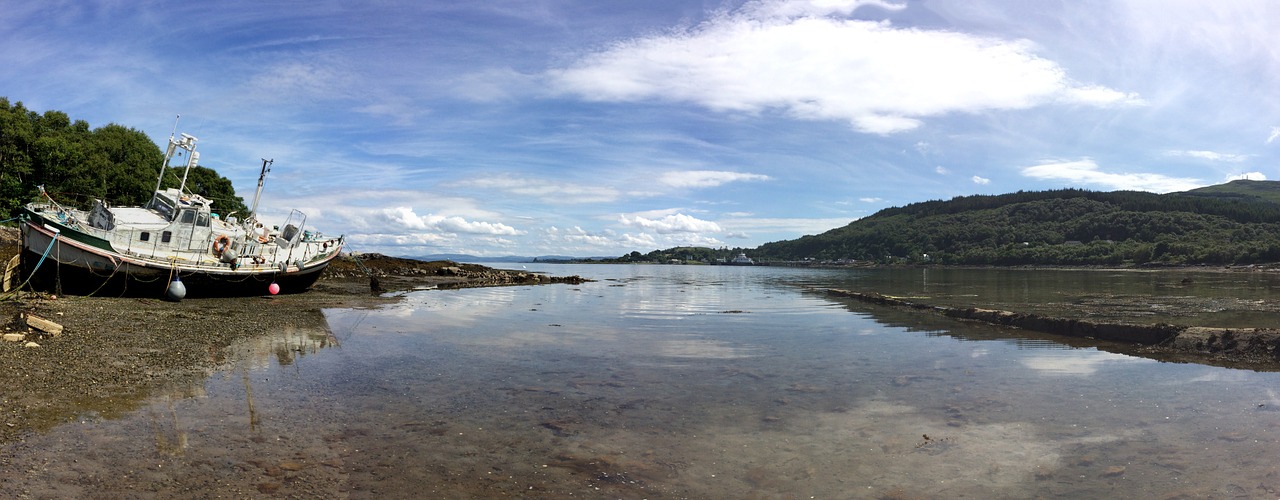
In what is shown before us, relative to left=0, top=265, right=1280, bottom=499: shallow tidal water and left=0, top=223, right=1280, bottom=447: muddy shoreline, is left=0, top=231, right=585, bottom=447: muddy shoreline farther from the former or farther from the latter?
left=0, top=265, right=1280, bottom=499: shallow tidal water

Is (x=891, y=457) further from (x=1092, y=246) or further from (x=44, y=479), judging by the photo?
(x=1092, y=246)

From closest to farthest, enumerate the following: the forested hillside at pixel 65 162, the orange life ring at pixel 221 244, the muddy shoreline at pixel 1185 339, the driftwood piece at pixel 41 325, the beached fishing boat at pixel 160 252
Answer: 1. the driftwood piece at pixel 41 325
2. the muddy shoreline at pixel 1185 339
3. the beached fishing boat at pixel 160 252
4. the orange life ring at pixel 221 244
5. the forested hillside at pixel 65 162

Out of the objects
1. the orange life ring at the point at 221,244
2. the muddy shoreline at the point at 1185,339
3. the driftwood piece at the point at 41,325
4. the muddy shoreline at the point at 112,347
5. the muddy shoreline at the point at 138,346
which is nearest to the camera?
the muddy shoreline at the point at 112,347

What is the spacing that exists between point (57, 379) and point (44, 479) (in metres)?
5.42

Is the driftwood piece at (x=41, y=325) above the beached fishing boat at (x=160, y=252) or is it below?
below

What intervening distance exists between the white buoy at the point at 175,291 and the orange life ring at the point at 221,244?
12.8 ft

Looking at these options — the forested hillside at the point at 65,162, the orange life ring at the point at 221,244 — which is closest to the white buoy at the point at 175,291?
the orange life ring at the point at 221,244

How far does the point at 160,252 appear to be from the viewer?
28.7 m

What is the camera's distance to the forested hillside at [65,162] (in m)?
47.2

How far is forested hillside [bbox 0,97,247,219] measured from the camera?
4722cm

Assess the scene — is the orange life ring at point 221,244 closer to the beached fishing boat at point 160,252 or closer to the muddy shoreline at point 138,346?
the beached fishing boat at point 160,252

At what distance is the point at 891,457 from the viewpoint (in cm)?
855

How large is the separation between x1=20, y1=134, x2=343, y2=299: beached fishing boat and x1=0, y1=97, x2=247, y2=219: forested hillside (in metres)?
18.5

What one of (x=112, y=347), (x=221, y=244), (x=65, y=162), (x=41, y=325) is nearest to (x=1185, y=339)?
(x=112, y=347)
